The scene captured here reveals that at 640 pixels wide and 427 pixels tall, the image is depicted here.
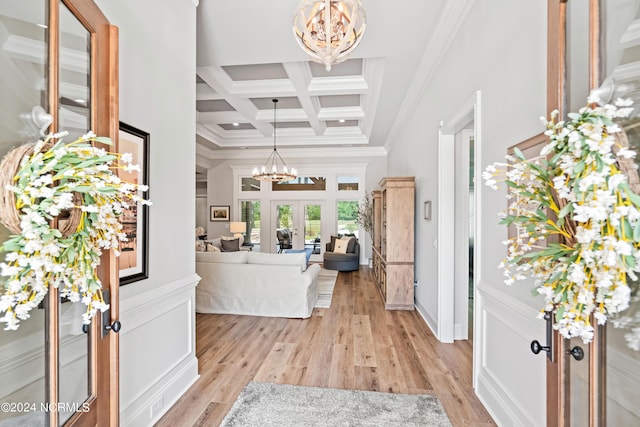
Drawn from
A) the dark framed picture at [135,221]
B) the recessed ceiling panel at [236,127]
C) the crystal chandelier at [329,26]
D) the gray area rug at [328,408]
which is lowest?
the gray area rug at [328,408]

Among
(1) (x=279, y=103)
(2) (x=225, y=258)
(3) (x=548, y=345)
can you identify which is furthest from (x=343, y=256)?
(3) (x=548, y=345)

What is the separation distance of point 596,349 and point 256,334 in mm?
3293

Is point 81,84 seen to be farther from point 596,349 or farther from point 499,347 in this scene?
point 499,347

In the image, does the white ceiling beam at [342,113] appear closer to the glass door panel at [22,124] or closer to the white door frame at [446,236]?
the white door frame at [446,236]

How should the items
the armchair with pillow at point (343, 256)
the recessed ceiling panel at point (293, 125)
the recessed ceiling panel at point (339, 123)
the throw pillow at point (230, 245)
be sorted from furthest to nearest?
the throw pillow at point (230, 245) → the armchair with pillow at point (343, 256) → the recessed ceiling panel at point (293, 125) → the recessed ceiling panel at point (339, 123)

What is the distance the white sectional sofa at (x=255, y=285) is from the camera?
4.18m

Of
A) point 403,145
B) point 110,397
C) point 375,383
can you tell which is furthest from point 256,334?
point 403,145

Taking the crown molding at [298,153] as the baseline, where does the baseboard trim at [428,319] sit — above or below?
below

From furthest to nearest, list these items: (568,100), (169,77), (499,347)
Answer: (169,77)
(499,347)
(568,100)

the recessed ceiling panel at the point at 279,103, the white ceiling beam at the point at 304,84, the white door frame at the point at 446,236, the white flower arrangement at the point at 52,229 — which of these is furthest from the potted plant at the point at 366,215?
the white flower arrangement at the point at 52,229

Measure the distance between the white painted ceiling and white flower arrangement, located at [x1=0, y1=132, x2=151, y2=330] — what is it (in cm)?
214

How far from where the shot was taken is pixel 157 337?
208cm

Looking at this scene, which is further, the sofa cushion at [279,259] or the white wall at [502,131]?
the sofa cushion at [279,259]

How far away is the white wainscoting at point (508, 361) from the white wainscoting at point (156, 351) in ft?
7.61
